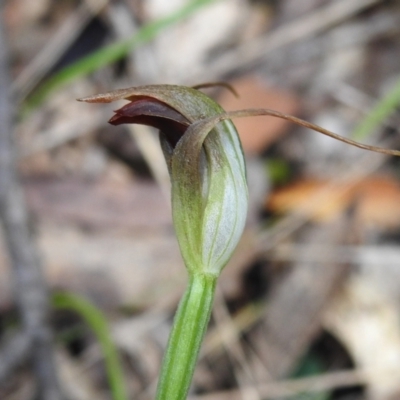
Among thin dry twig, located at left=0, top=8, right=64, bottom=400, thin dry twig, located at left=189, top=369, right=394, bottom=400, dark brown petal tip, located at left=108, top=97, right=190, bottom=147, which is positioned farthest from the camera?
thin dry twig, located at left=189, top=369, right=394, bottom=400

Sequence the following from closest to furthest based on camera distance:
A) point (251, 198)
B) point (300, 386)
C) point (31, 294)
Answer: point (31, 294), point (300, 386), point (251, 198)

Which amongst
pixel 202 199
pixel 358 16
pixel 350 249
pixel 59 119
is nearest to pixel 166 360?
pixel 202 199

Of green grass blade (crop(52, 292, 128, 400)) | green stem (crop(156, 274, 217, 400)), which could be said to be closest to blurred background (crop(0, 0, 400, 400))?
green grass blade (crop(52, 292, 128, 400))

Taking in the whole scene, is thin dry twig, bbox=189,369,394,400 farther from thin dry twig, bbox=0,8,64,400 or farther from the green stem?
the green stem

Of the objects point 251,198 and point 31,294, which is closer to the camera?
point 31,294

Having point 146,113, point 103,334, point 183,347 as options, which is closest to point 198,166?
point 146,113

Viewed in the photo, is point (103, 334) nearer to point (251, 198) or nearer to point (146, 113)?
point (251, 198)
